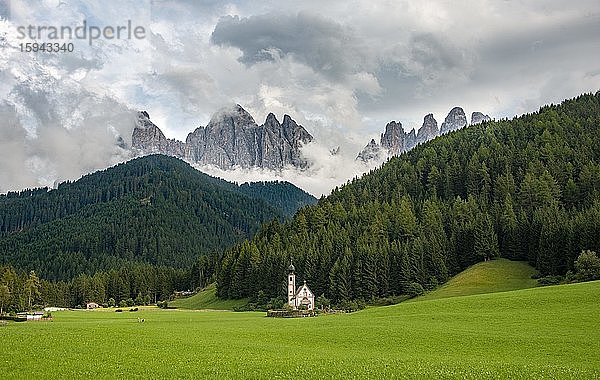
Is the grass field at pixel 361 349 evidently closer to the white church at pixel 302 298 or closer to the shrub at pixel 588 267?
the shrub at pixel 588 267

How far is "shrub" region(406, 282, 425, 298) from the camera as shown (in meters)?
101

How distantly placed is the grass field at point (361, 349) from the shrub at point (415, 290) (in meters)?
38.9

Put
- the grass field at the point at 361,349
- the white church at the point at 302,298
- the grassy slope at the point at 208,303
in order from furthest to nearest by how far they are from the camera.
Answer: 1. the grassy slope at the point at 208,303
2. the white church at the point at 302,298
3. the grass field at the point at 361,349

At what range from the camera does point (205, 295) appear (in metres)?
142

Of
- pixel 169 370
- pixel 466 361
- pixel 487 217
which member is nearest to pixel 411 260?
pixel 487 217

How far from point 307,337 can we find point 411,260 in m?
64.2

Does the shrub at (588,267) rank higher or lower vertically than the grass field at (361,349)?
higher

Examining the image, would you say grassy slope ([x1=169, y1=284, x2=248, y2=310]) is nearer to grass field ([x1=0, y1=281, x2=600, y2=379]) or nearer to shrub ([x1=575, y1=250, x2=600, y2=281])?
grass field ([x1=0, y1=281, x2=600, y2=379])

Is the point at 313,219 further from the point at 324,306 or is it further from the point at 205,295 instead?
the point at 324,306

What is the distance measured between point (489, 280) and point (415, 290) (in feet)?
43.5

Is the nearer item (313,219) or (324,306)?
(324,306)

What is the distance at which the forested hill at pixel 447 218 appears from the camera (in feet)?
355

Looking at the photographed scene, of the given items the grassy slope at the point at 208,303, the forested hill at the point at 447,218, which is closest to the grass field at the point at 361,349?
the forested hill at the point at 447,218

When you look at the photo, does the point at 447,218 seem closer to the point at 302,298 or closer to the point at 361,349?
the point at 302,298
